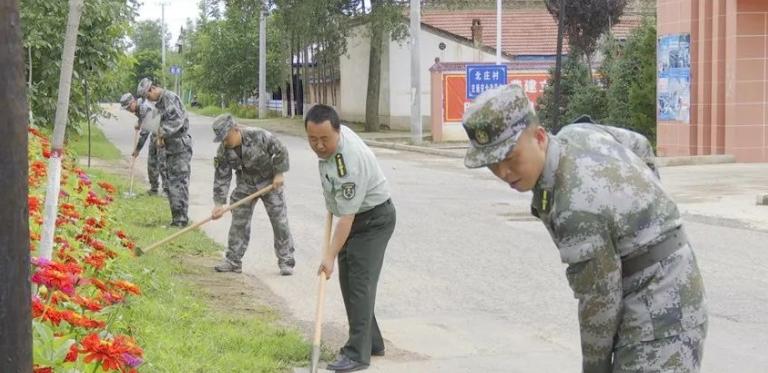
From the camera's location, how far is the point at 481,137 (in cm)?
324

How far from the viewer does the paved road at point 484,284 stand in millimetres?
7129

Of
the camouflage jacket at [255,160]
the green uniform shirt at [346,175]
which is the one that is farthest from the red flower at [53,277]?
the camouflage jacket at [255,160]

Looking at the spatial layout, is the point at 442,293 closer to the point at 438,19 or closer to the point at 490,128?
the point at 490,128

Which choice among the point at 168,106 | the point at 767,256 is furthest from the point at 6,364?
the point at 168,106

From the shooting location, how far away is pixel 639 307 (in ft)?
11.2

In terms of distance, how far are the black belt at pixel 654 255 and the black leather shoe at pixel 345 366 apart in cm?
341

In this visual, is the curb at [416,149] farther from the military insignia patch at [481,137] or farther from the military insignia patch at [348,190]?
the military insignia patch at [481,137]

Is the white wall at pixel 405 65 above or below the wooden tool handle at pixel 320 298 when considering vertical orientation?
above

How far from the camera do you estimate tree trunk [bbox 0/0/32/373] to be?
10.0 ft

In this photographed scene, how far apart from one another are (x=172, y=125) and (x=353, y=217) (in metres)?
8.01

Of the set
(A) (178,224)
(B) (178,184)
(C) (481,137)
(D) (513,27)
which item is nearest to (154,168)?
(B) (178,184)

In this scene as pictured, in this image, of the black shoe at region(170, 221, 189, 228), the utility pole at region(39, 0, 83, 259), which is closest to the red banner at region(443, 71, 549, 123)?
the black shoe at region(170, 221, 189, 228)

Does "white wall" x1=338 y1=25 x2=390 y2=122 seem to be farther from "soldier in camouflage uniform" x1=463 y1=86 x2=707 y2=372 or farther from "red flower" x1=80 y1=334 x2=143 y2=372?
"soldier in camouflage uniform" x1=463 y1=86 x2=707 y2=372

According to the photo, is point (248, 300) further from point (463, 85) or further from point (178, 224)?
point (463, 85)
